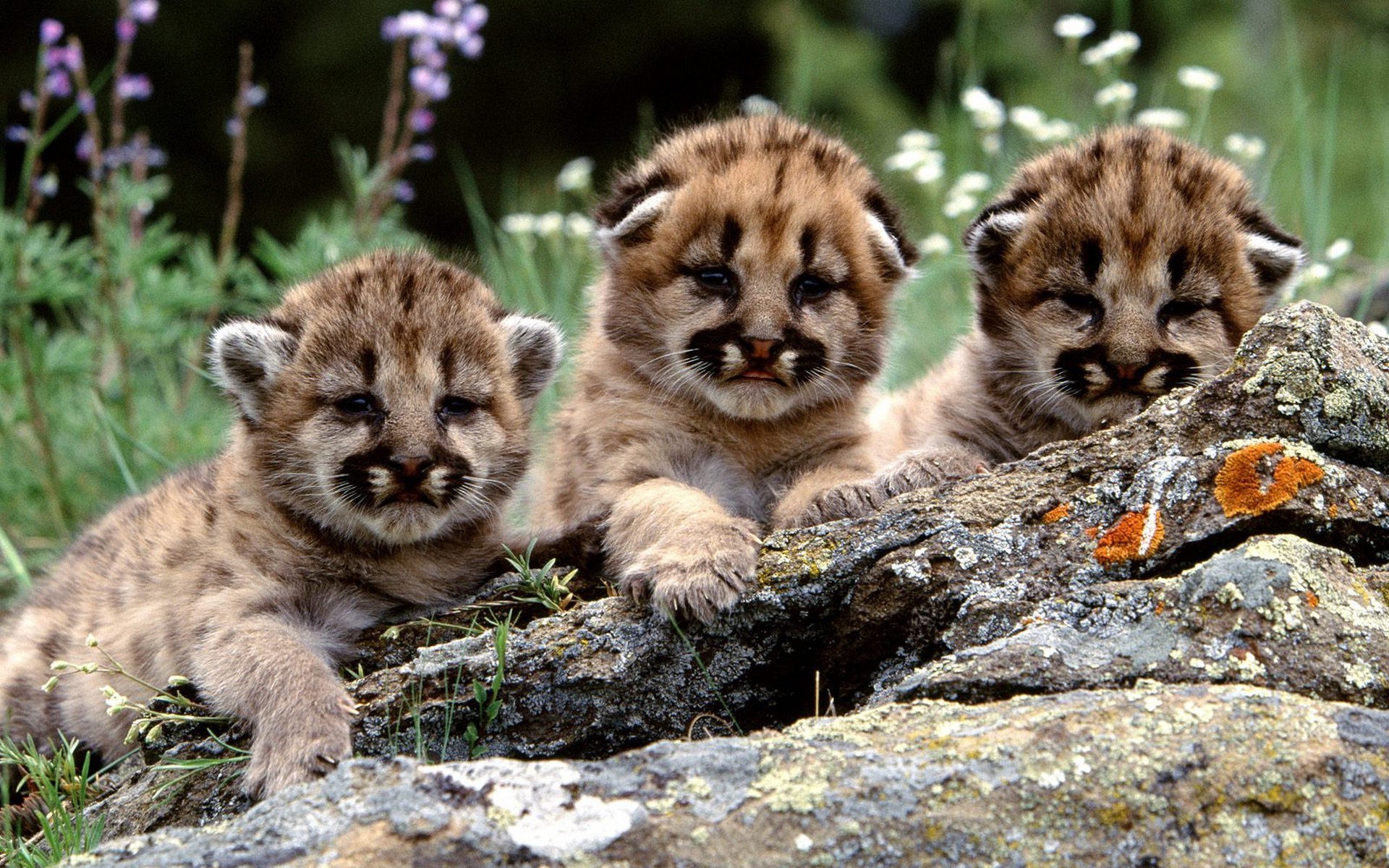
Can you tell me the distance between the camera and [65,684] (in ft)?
16.2

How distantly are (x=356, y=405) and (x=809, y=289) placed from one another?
4.88 ft

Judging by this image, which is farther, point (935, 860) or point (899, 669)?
point (899, 669)

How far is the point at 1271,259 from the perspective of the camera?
4.84 metres

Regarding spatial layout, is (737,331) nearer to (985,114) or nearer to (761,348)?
(761,348)

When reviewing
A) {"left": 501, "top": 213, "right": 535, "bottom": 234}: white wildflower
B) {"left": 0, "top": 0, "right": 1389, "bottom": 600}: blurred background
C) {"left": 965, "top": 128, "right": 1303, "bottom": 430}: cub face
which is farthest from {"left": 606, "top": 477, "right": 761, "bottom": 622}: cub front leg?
{"left": 501, "top": 213, "right": 535, "bottom": 234}: white wildflower

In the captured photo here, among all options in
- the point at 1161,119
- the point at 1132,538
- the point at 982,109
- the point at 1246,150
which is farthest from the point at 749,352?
the point at 1246,150

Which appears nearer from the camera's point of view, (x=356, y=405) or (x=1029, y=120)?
(x=356, y=405)

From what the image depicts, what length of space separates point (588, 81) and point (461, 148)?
4.30ft

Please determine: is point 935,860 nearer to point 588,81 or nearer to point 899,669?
point 899,669

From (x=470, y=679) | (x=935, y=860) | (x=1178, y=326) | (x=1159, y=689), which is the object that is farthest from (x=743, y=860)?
(x=1178, y=326)

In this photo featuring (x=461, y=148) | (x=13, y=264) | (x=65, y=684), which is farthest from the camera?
(x=461, y=148)

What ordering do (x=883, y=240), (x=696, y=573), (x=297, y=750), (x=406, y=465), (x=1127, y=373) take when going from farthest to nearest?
(x=883, y=240) < (x=1127, y=373) < (x=406, y=465) < (x=696, y=573) < (x=297, y=750)

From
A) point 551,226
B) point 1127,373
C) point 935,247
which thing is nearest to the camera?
point 1127,373

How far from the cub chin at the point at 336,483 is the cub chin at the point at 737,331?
306 millimetres
